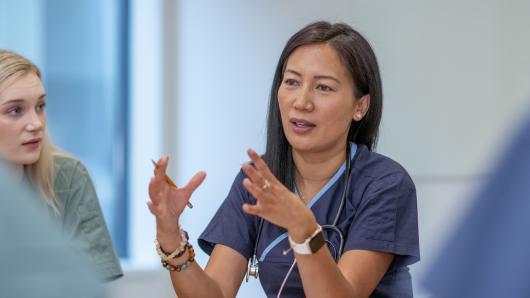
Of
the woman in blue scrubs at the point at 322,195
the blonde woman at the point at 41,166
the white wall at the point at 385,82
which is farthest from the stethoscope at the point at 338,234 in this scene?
the white wall at the point at 385,82

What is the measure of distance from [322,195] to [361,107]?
0.25 m

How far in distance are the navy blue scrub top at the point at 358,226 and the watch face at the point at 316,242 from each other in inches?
9.3

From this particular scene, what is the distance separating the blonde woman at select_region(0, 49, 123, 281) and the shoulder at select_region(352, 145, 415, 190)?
79 centimetres

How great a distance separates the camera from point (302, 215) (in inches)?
62.9

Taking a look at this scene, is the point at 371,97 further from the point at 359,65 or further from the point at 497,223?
the point at 497,223

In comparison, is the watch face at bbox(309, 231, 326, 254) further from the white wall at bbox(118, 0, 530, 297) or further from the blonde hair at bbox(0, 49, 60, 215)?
the white wall at bbox(118, 0, 530, 297)

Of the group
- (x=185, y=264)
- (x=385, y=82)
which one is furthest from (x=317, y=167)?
(x=385, y=82)

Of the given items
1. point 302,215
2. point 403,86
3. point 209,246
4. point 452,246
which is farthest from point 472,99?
point 452,246

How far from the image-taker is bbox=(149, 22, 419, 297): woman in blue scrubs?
182 centimetres

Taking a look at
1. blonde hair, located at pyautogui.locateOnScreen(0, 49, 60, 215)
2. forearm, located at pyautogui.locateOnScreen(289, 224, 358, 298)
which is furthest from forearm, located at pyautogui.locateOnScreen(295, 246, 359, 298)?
blonde hair, located at pyautogui.locateOnScreen(0, 49, 60, 215)

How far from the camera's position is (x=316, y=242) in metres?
1.63

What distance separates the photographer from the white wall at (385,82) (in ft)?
12.3

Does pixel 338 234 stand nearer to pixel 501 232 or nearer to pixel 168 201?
pixel 168 201

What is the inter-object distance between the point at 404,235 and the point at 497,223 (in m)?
1.29
